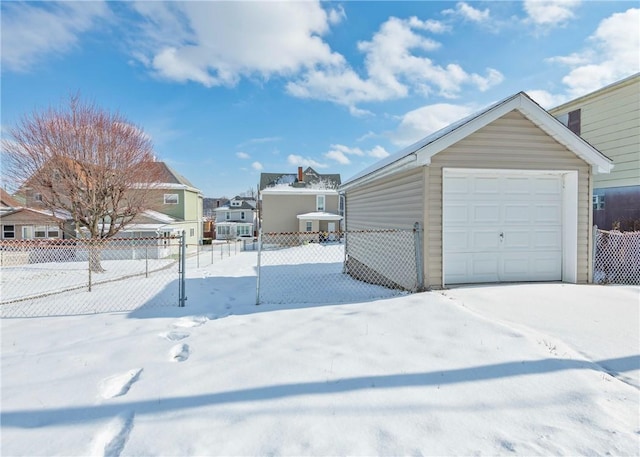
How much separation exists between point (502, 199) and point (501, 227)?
588mm

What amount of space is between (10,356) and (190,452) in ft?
10.3

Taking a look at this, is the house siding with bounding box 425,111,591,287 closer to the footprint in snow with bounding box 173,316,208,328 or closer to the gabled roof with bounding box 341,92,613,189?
the gabled roof with bounding box 341,92,613,189

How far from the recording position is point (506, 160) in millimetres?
6301

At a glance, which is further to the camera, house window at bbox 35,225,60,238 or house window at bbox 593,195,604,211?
house window at bbox 35,225,60,238

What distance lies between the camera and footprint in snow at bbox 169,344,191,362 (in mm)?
3514

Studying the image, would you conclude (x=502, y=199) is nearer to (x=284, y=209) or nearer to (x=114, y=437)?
(x=114, y=437)

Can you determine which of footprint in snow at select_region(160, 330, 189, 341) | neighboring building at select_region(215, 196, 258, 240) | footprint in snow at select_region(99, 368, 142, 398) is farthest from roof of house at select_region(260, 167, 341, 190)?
footprint in snow at select_region(99, 368, 142, 398)

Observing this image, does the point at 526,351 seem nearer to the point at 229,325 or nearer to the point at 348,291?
the point at 229,325

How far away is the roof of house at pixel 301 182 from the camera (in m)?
32.9

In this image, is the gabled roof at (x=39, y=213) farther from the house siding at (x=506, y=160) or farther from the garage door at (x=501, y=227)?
the garage door at (x=501, y=227)

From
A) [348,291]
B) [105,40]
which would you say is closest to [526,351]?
[348,291]

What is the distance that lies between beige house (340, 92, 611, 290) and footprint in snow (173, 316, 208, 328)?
4.00 m

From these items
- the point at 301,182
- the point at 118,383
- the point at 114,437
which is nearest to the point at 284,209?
the point at 301,182

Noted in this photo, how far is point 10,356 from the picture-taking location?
3654 mm
